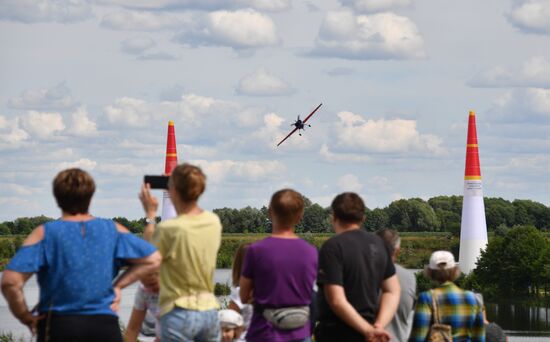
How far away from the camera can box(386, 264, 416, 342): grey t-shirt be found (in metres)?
6.50

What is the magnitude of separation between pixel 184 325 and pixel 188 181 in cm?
69

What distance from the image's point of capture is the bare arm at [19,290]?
16.2 ft

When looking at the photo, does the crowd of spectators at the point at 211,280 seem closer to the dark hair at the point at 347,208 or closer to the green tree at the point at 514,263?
the dark hair at the point at 347,208

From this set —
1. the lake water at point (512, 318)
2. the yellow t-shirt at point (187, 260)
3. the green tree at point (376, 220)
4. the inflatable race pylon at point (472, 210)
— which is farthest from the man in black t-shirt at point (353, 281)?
the green tree at point (376, 220)

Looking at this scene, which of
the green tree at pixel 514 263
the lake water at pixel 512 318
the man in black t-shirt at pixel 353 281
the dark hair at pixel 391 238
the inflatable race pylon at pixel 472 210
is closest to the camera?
the man in black t-shirt at pixel 353 281

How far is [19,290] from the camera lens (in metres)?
4.98

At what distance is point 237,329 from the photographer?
642cm

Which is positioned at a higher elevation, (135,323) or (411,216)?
(411,216)

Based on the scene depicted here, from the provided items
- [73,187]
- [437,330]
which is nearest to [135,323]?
[73,187]

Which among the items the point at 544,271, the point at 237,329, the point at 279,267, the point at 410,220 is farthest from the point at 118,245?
the point at 410,220

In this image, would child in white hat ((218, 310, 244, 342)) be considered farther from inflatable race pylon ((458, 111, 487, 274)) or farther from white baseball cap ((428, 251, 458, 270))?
inflatable race pylon ((458, 111, 487, 274))

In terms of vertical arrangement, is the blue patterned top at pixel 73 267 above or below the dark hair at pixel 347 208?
below

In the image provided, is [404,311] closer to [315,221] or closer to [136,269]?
[136,269]

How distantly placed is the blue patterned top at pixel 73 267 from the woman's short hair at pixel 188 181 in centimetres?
49
